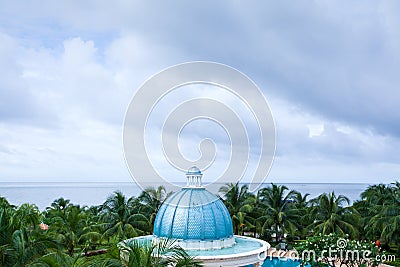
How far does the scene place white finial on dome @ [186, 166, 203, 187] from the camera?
80.0ft

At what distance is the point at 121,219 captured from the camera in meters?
32.7

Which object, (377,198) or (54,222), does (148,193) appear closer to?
(54,222)

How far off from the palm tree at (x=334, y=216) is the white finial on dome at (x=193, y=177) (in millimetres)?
12457

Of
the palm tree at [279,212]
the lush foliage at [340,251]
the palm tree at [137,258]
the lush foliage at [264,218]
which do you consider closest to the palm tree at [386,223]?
the lush foliage at [264,218]

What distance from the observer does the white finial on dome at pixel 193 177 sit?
24.4 metres

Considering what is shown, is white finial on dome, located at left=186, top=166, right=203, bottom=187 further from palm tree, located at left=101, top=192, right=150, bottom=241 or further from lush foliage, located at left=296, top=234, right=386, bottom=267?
palm tree, located at left=101, top=192, right=150, bottom=241

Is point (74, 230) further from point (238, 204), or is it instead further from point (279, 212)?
point (279, 212)

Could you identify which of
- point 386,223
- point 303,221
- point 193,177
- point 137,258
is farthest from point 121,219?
point 137,258

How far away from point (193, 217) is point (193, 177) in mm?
2449

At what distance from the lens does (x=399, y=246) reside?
104 ft

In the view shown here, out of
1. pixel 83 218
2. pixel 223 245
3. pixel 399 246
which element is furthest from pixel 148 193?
pixel 399 246

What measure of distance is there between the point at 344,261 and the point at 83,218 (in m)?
17.7

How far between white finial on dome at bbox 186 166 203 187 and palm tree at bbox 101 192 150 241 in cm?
896

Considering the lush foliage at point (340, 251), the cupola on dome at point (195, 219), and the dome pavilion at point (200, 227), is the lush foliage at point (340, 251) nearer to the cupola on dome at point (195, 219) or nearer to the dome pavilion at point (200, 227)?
the dome pavilion at point (200, 227)
